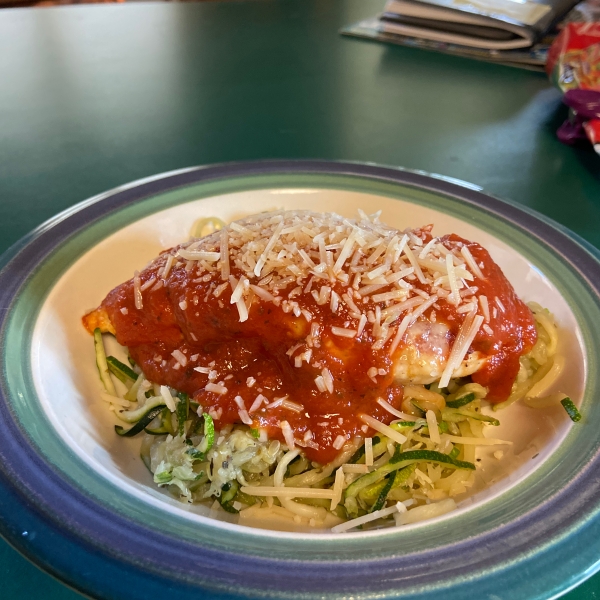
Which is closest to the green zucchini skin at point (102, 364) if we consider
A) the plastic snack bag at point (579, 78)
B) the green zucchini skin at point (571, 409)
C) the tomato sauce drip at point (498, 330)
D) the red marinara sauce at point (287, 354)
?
the red marinara sauce at point (287, 354)

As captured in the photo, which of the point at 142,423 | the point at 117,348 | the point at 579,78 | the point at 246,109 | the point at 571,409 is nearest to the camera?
the point at 571,409

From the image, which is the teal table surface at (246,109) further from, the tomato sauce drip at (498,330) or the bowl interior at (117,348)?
the tomato sauce drip at (498,330)

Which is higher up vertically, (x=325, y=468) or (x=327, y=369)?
(x=327, y=369)

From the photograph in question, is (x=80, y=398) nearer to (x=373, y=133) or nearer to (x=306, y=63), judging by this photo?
(x=373, y=133)

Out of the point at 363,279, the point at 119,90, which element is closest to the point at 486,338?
the point at 363,279

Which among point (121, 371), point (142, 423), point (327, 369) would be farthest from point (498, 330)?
point (121, 371)

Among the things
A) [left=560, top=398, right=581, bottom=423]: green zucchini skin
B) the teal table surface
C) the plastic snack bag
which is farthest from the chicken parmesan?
the plastic snack bag

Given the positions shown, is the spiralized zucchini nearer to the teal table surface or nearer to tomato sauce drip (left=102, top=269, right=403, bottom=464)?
tomato sauce drip (left=102, top=269, right=403, bottom=464)

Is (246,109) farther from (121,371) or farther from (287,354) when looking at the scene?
(287,354)
